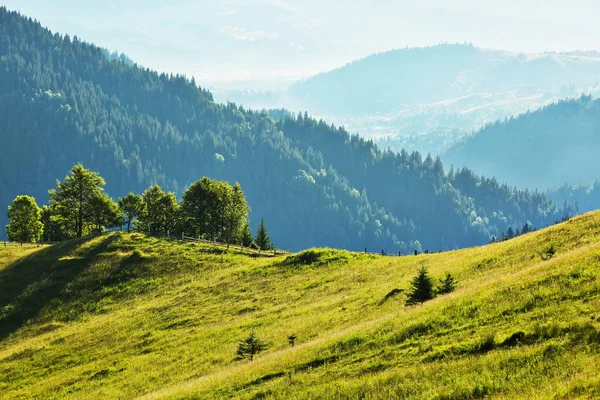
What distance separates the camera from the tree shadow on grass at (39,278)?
66562 mm

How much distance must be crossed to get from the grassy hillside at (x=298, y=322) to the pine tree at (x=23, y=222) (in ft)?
70.5

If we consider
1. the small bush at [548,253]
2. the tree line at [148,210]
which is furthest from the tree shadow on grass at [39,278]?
the small bush at [548,253]

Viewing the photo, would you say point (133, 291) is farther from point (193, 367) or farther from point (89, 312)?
point (193, 367)

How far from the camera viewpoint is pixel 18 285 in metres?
73.2

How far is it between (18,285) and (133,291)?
18.2m

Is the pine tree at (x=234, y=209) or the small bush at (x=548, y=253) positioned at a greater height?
the pine tree at (x=234, y=209)

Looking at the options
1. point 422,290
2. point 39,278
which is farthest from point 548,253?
point 39,278

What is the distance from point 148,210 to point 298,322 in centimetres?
7204

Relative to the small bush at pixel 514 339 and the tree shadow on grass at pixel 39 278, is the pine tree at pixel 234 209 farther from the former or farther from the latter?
the small bush at pixel 514 339

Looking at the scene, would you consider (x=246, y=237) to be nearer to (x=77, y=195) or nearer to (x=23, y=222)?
(x=77, y=195)

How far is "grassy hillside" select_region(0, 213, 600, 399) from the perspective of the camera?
59.3 feet

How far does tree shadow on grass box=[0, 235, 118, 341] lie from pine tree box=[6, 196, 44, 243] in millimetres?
27913

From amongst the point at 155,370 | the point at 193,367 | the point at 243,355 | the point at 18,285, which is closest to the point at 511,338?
the point at 243,355

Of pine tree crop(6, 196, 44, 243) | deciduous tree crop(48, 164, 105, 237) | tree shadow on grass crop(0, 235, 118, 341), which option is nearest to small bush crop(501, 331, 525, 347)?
tree shadow on grass crop(0, 235, 118, 341)
